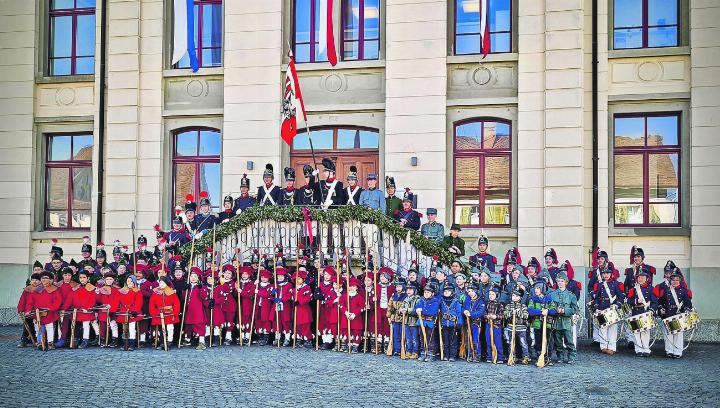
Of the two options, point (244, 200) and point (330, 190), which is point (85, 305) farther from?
point (330, 190)

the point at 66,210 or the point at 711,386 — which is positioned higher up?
the point at 66,210

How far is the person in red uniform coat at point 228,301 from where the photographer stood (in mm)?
16391

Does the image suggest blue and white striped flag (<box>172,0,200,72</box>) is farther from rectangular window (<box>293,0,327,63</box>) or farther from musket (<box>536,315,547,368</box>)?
musket (<box>536,315,547,368</box>)

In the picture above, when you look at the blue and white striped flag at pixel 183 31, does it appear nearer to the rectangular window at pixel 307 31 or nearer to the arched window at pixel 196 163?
the arched window at pixel 196 163

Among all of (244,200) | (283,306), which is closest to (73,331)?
(283,306)

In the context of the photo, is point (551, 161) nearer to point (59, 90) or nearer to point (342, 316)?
point (342, 316)

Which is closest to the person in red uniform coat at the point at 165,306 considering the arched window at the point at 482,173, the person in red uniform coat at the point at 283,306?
the person in red uniform coat at the point at 283,306

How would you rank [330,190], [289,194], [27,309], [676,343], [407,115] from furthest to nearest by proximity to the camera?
[407,115]
[289,194]
[330,190]
[27,309]
[676,343]

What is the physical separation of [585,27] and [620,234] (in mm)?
4610

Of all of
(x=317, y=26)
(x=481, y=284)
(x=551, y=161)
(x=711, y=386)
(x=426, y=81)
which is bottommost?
(x=711, y=386)

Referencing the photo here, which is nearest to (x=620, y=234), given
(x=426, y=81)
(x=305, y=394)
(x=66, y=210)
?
(x=426, y=81)

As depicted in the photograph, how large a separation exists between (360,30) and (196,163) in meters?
5.17

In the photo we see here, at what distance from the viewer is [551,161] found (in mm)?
18766

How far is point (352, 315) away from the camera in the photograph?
51.3 feet
